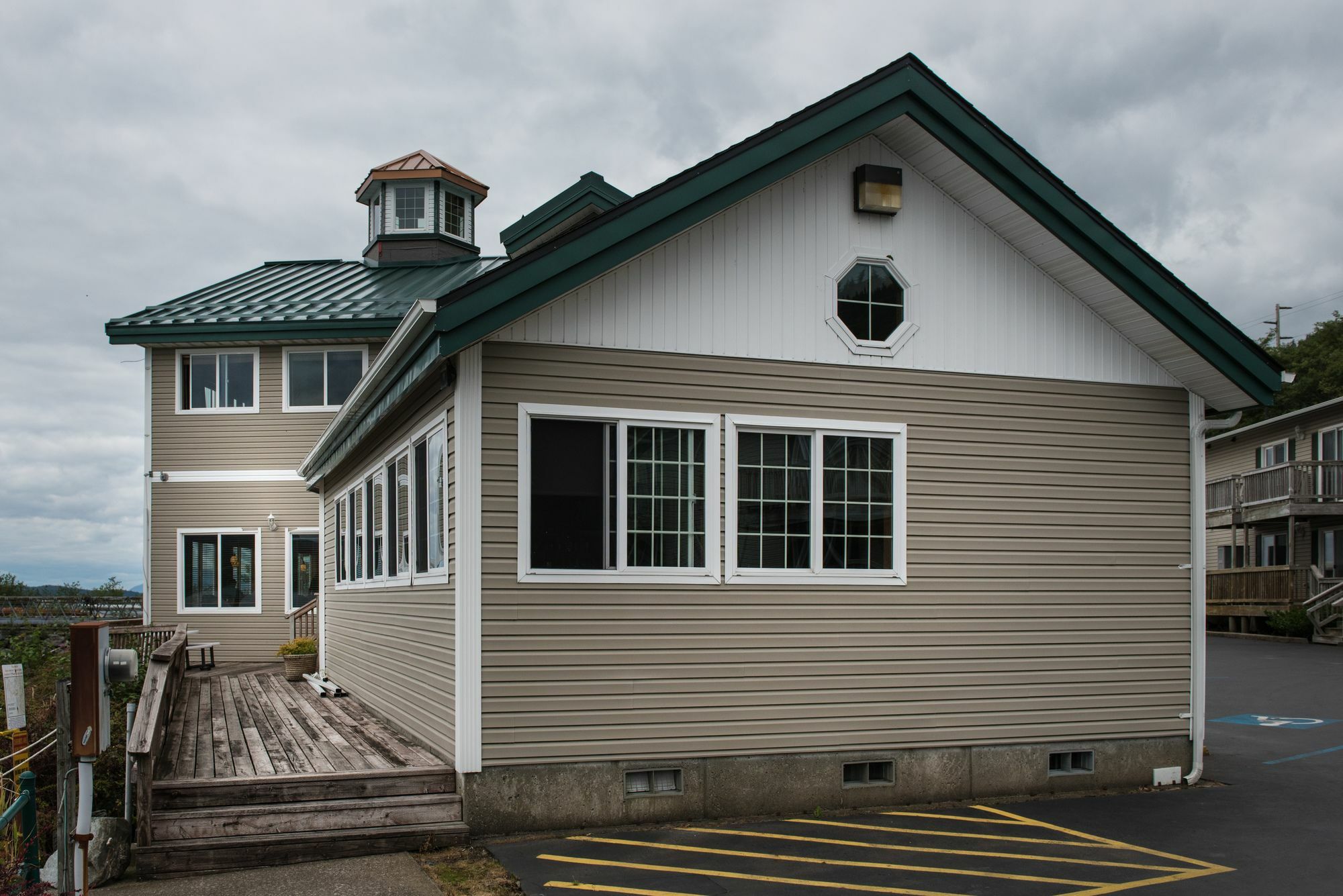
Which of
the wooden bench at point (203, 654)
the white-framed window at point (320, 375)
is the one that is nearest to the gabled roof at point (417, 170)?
the white-framed window at point (320, 375)

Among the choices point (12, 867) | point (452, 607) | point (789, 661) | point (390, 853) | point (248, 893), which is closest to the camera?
point (12, 867)

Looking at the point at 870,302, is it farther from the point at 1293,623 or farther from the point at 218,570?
the point at 1293,623

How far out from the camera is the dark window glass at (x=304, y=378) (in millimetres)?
21344

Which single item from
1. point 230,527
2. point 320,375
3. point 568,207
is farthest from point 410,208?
point 568,207

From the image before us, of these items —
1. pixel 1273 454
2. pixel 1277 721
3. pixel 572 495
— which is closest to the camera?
Result: pixel 572 495

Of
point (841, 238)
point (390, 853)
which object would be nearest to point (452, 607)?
point (390, 853)

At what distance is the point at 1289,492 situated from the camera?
101 ft

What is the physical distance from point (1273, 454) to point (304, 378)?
2838 centimetres

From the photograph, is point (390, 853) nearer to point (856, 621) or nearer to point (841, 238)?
point (856, 621)

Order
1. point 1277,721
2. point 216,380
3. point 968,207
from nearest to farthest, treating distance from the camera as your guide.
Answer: point 968,207, point 1277,721, point 216,380

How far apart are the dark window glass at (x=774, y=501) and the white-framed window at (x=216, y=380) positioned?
1448 cm

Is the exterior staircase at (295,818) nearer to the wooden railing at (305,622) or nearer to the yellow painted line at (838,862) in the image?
the yellow painted line at (838,862)

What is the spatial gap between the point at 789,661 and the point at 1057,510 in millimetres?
2916

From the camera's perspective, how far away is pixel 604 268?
8.90m
